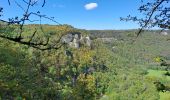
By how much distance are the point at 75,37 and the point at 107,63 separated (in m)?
21.0

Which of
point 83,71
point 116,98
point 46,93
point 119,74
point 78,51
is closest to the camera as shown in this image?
point 46,93

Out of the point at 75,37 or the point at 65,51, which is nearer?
the point at 65,51

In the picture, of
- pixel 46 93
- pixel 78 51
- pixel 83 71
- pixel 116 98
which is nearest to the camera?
pixel 46 93

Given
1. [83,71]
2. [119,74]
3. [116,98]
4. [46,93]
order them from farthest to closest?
1. [119,74]
2. [83,71]
3. [116,98]
4. [46,93]

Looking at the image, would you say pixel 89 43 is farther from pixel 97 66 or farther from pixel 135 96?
pixel 135 96

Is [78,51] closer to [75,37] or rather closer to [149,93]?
[75,37]

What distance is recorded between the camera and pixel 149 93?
470ft

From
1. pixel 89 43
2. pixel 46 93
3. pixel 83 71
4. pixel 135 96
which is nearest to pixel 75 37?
pixel 89 43

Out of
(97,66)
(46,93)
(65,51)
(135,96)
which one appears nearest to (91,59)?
(97,66)

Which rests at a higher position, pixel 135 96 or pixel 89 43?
pixel 89 43

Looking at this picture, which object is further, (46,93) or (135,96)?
(135,96)

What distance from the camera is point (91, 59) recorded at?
172000 mm

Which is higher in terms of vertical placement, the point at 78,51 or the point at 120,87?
the point at 78,51

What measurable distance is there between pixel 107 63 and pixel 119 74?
12244 mm
